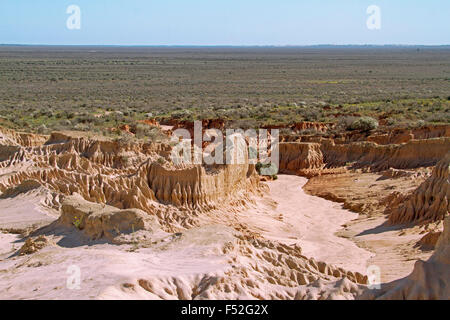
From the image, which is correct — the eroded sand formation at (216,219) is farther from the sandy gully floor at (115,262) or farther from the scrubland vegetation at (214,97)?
the scrubland vegetation at (214,97)

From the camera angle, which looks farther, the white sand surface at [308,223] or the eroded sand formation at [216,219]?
the white sand surface at [308,223]

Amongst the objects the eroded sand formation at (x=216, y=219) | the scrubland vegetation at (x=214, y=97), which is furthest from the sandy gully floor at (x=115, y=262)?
the scrubland vegetation at (x=214, y=97)

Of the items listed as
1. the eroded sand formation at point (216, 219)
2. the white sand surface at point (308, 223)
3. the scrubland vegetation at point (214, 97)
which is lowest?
the white sand surface at point (308, 223)

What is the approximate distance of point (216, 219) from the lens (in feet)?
57.3

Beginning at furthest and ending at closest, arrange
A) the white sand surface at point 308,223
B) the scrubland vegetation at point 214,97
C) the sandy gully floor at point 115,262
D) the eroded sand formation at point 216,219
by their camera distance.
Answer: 1. the scrubland vegetation at point 214,97
2. the white sand surface at point 308,223
3. the eroded sand formation at point 216,219
4. the sandy gully floor at point 115,262

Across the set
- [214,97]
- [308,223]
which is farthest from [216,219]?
[214,97]

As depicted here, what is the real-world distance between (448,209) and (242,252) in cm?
→ 868

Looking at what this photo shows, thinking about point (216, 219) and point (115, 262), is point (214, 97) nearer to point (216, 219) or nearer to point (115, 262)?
point (216, 219)

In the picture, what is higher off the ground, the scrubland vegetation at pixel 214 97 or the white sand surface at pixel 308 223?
the scrubland vegetation at pixel 214 97

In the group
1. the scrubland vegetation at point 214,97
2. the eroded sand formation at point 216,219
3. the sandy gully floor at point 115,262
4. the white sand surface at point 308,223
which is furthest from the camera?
the scrubland vegetation at point 214,97

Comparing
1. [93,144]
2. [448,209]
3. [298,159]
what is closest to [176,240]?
[448,209]

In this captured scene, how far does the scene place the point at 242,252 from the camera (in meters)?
11.1

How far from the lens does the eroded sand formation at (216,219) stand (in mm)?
9406
